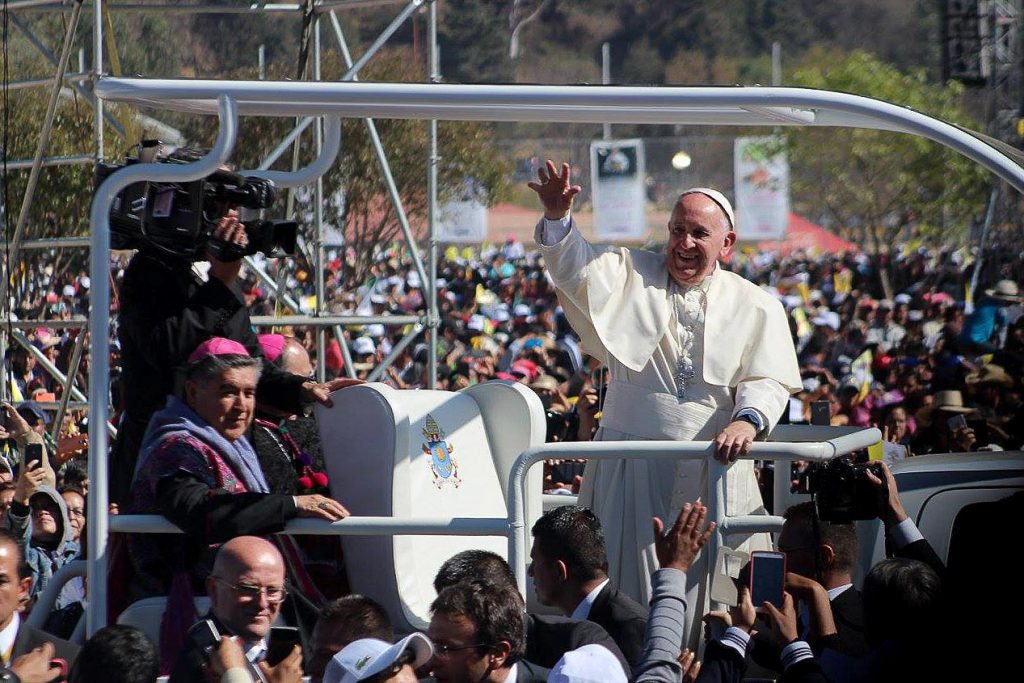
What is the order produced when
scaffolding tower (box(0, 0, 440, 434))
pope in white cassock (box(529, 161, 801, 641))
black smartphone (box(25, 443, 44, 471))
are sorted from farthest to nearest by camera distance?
scaffolding tower (box(0, 0, 440, 434)) < black smartphone (box(25, 443, 44, 471)) < pope in white cassock (box(529, 161, 801, 641))

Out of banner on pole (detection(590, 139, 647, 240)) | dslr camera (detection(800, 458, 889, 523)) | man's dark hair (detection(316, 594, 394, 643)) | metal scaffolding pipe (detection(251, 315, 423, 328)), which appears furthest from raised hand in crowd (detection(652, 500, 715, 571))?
banner on pole (detection(590, 139, 647, 240))

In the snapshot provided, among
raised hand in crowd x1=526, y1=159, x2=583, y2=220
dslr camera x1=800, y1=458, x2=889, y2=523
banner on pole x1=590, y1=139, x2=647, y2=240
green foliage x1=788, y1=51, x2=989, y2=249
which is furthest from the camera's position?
green foliage x1=788, y1=51, x2=989, y2=249

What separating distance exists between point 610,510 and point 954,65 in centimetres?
2626

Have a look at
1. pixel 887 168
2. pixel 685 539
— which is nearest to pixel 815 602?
pixel 685 539

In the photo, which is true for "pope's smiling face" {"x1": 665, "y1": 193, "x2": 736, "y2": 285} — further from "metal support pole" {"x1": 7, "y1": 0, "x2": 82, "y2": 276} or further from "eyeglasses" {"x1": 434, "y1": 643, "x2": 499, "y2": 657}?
"metal support pole" {"x1": 7, "y1": 0, "x2": 82, "y2": 276}

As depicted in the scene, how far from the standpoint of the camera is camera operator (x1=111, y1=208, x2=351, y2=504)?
15.0ft

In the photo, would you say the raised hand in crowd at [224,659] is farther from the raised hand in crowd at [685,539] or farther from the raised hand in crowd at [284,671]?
the raised hand in crowd at [685,539]

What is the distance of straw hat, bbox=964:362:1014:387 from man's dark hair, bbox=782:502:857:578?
20.6ft

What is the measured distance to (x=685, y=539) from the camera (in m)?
3.86

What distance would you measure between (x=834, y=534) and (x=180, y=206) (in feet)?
6.79

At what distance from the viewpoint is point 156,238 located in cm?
429

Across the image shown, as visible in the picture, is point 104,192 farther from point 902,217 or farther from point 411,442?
point 902,217

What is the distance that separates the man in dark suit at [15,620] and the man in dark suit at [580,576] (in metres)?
1.33

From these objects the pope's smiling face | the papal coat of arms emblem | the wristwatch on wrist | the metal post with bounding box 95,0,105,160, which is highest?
the metal post with bounding box 95,0,105,160
